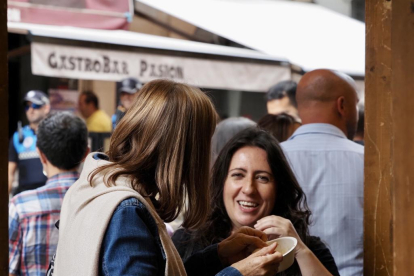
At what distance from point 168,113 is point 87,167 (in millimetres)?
272

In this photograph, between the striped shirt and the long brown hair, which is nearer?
the long brown hair

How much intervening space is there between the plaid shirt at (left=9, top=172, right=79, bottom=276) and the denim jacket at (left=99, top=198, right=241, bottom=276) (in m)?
1.64

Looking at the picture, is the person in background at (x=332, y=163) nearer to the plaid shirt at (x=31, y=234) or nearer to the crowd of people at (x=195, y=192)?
the crowd of people at (x=195, y=192)

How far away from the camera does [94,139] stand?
242 inches

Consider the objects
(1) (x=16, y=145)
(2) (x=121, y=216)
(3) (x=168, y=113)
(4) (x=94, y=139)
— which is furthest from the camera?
(4) (x=94, y=139)

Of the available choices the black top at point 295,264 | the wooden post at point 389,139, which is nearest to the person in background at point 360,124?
the black top at point 295,264

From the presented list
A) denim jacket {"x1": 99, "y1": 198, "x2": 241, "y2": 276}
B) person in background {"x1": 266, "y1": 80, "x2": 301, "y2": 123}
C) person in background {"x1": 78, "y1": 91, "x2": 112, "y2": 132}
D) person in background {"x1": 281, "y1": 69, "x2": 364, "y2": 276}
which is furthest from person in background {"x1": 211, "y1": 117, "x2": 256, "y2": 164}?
person in background {"x1": 78, "y1": 91, "x2": 112, "y2": 132}

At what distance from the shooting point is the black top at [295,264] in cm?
255

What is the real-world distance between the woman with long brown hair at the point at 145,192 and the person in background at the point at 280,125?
2.45m

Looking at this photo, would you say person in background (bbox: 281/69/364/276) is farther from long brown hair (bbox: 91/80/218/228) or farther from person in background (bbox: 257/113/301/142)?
long brown hair (bbox: 91/80/218/228)

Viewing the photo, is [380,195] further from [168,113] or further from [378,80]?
[168,113]

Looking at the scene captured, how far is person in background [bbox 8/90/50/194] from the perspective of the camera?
532cm

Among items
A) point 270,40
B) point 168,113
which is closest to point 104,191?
point 168,113

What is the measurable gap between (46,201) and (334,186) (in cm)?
144
